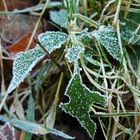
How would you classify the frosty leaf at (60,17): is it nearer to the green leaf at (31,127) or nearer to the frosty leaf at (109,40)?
the frosty leaf at (109,40)

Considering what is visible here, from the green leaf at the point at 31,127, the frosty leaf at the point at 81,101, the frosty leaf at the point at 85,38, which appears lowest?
the green leaf at the point at 31,127

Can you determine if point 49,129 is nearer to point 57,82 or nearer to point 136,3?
point 57,82

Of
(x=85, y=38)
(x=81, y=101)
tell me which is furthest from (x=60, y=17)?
(x=81, y=101)

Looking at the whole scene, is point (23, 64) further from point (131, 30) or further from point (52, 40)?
point (131, 30)

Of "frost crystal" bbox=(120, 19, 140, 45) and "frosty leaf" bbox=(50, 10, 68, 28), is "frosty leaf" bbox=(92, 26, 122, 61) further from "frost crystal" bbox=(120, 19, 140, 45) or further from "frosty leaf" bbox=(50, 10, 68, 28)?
"frosty leaf" bbox=(50, 10, 68, 28)

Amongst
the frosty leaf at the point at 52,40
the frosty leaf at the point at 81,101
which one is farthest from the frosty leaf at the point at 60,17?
the frosty leaf at the point at 81,101

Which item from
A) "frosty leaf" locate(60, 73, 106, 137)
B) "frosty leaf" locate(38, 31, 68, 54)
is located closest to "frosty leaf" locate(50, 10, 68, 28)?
"frosty leaf" locate(38, 31, 68, 54)

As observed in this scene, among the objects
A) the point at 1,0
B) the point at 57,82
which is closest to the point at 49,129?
the point at 57,82
